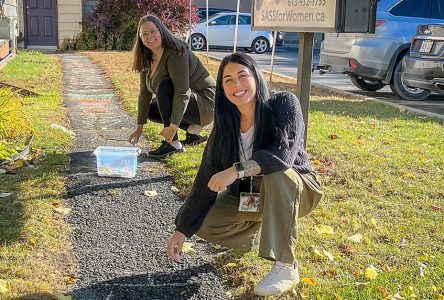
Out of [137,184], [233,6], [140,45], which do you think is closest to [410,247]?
[137,184]

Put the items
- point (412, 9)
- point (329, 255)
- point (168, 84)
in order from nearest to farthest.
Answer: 1. point (329, 255)
2. point (168, 84)
3. point (412, 9)

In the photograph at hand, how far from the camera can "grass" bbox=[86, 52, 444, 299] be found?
315 centimetres

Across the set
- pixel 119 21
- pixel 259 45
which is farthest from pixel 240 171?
pixel 259 45

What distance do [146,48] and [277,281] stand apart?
2.74m

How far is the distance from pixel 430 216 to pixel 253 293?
1654 mm

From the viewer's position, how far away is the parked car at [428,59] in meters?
8.73

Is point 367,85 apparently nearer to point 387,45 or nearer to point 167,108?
point 387,45

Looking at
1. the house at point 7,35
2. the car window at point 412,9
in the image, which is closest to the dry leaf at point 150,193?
the car window at point 412,9

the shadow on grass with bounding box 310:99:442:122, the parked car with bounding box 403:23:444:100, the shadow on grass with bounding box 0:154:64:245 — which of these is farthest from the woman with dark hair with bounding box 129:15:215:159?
the parked car with bounding box 403:23:444:100

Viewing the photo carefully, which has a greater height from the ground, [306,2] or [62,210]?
[306,2]

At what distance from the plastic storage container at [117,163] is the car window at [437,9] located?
768 centimetres

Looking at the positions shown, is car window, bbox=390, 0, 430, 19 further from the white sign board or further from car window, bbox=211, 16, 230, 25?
car window, bbox=211, 16, 230, 25

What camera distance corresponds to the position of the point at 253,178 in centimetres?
319

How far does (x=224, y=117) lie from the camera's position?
3.12 metres
